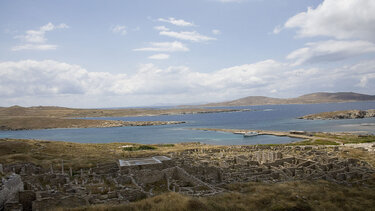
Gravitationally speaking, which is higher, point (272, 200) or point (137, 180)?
point (272, 200)

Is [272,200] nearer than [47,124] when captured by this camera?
Yes

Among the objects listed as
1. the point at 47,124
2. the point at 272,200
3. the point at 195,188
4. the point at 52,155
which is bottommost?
the point at 47,124

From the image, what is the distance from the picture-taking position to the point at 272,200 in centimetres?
1420

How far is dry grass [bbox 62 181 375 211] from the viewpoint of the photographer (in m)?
12.0

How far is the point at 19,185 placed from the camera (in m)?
15.7

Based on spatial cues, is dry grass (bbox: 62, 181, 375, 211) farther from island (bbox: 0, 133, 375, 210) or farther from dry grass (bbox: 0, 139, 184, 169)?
dry grass (bbox: 0, 139, 184, 169)

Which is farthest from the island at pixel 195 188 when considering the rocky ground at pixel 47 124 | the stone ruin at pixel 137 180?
the rocky ground at pixel 47 124

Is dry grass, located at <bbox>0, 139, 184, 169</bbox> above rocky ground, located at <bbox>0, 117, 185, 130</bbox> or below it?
above

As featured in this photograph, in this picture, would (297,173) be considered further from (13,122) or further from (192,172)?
(13,122)

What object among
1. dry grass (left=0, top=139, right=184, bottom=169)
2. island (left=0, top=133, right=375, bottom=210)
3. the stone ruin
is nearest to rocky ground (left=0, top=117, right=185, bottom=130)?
dry grass (left=0, top=139, right=184, bottom=169)

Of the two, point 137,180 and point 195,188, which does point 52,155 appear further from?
point 195,188

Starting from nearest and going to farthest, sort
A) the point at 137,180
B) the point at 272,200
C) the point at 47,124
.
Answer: the point at 272,200
the point at 137,180
the point at 47,124

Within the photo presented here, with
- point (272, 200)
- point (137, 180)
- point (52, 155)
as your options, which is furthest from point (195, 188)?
Result: point (52, 155)

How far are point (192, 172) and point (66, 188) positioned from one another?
35.0 feet
